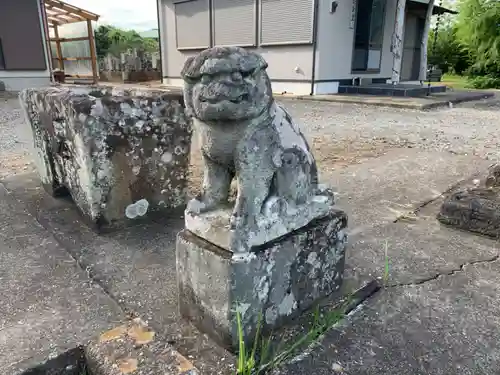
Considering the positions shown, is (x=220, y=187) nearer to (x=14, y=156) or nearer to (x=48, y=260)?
(x=48, y=260)

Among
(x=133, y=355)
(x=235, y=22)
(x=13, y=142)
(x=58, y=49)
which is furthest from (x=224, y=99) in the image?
(x=58, y=49)

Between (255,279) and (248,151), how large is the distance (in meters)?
0.44

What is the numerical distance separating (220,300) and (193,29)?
13.0m

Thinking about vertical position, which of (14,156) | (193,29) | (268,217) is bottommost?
(14,156)

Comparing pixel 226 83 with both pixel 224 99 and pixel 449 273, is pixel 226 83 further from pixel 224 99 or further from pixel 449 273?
pixel 449 273

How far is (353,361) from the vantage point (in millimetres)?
1370

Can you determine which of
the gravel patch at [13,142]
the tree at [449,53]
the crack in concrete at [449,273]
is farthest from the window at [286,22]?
the tree at [449,53]

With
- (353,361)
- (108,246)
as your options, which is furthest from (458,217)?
(108,246)

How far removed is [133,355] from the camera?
129 centimetres

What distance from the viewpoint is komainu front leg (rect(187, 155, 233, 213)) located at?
1.52 metres

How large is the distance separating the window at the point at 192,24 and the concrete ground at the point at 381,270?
9.73m

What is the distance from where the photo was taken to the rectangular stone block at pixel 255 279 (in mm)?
1363

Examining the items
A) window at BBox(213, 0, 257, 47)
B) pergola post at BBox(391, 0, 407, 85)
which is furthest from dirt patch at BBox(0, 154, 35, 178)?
pergola post at BBox(391, 0, 407, 85)

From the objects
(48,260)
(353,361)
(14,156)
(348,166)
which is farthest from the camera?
(14,156)
